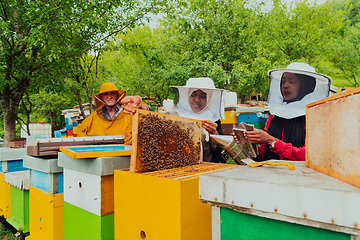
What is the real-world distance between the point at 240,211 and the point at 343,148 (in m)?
0.45

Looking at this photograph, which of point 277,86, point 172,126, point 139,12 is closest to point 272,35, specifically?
A: point 139,12

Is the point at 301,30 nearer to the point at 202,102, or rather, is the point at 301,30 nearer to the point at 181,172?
the point at 202,102

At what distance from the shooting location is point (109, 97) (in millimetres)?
3756

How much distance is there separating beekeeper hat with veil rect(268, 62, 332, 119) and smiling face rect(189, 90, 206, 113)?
935 mm

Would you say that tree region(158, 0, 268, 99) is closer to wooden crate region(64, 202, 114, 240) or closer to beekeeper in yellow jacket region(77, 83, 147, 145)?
beekeeper in yellow jacket region(77, 83, 147, 145)

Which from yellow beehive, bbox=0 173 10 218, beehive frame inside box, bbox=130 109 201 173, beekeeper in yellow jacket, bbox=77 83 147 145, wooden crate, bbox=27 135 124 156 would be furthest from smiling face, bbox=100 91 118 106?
beehive frame inside box, bbox=130 109 201 173

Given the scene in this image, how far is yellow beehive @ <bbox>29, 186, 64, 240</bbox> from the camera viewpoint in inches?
88.1

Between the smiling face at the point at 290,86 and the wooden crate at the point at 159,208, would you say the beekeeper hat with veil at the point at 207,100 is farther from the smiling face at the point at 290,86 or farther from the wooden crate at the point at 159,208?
the wooden crate at the point at 159,208

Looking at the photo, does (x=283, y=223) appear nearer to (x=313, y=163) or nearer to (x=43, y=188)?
(x=313, y=163)

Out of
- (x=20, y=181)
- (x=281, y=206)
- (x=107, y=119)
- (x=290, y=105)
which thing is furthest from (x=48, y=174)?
(x=290, y=105)

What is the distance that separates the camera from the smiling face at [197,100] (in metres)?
3.27

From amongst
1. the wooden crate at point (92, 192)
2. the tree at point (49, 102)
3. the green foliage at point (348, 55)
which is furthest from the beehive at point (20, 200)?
the green foliage at point (348, 55)

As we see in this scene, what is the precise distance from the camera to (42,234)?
7.87 ft

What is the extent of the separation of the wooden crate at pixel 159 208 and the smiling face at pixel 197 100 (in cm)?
185
